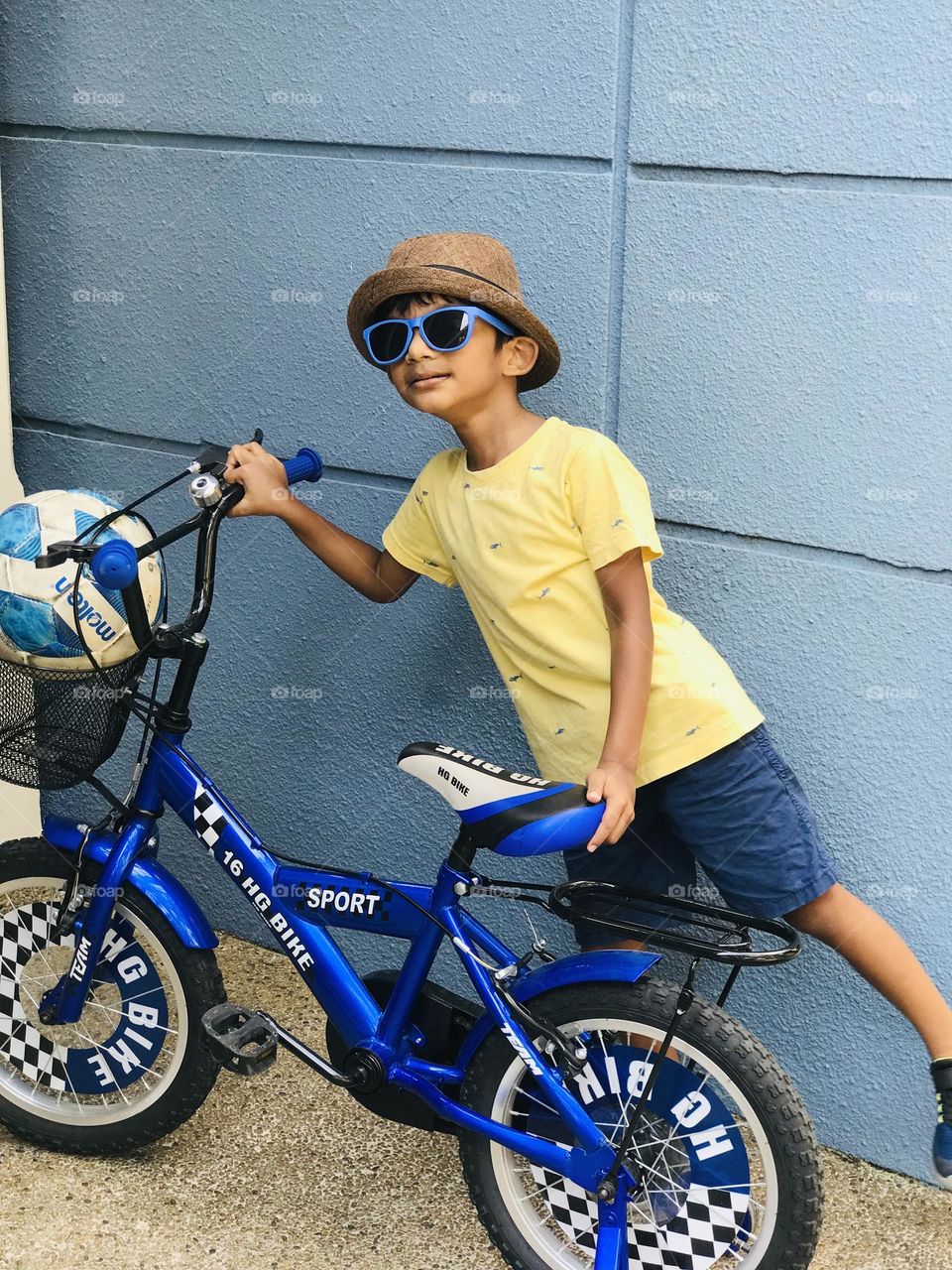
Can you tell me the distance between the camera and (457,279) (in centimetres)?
246

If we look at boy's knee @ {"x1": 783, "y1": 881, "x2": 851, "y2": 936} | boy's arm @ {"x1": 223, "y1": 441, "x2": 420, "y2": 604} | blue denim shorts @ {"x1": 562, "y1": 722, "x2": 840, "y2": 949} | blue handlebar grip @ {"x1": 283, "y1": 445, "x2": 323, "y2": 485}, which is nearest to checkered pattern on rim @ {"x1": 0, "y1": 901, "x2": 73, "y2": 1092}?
boy's arm @ {"x1": 223, "y1": 441, "x2": 420, "y2": 604}

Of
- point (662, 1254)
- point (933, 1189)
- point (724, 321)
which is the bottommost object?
point (933, 1189)

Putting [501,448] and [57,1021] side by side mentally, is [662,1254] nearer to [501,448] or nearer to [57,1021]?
[57,1021]

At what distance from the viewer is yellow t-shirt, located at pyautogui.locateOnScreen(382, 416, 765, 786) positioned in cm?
251

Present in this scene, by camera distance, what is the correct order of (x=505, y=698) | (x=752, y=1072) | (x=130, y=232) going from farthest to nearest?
(x=130, y=232)
(x=505, y=698)
(x=752, y=1072)

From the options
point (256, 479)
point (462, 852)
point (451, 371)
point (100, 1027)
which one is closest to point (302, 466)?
point (256, 479)

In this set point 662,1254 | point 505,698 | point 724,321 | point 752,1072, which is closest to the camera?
point 752,1072

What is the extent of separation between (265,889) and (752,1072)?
37.5 inches

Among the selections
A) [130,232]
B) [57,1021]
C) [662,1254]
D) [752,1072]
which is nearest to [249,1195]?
[57,1021]

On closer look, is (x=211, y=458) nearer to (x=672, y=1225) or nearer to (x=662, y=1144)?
(x=662, y=1144)

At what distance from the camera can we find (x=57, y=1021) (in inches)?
111

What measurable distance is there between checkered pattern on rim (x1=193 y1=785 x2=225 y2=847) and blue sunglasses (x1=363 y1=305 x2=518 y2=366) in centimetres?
88

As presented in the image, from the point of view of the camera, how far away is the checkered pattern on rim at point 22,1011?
295cm

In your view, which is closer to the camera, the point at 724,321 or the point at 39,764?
the point at 39,764
